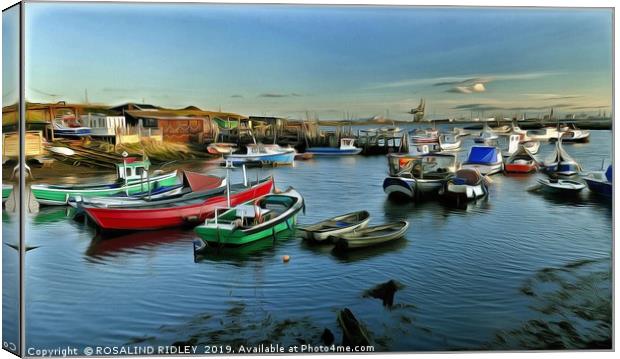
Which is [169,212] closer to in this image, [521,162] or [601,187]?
[521,162]

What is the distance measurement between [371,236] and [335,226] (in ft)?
0.84

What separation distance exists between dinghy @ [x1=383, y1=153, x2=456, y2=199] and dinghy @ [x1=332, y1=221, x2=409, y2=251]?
0.24 meters

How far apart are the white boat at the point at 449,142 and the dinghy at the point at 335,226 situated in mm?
726

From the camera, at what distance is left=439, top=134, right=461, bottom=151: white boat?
555cm

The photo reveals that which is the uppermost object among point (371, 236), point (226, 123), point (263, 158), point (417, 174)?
point (226, 123)

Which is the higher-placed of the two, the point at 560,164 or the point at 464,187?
the point at 560,164

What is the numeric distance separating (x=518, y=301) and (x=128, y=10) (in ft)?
10.6

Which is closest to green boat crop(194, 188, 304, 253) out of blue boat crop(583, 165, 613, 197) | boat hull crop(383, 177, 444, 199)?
boat hull crop(383, 177, 444, 199)

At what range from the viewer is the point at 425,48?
17.7 feet

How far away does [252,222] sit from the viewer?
549 centimetres

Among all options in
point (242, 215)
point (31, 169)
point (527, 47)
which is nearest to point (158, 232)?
point (242, 215)

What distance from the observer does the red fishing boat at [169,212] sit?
5352mm

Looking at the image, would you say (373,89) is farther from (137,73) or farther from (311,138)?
(137,73)

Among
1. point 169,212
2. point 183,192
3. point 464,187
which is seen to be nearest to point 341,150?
point 464,187
